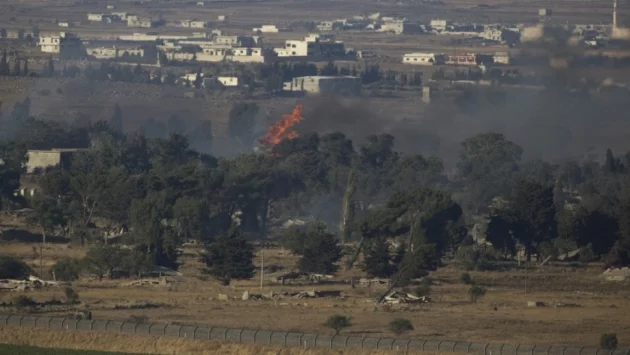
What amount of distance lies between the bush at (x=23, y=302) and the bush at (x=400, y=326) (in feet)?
33.5

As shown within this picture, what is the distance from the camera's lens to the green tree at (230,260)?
64250 millimetres

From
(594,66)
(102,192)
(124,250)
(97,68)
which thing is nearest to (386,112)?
(594,66)

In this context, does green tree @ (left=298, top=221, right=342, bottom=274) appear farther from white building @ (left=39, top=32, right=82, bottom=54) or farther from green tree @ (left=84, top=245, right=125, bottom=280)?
white building @ (left=39, top=32, right=82, bottom=54)

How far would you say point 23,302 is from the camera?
5328 cm

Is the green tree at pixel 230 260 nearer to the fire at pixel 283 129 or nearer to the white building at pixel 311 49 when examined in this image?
the fire at pixel 283 129

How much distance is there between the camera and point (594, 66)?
125500mm

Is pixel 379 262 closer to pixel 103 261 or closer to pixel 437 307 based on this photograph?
pixel 437 307

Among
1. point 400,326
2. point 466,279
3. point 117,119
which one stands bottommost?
point 117,119

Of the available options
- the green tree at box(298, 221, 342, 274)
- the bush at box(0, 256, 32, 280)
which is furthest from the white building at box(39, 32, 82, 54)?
the bush at box(0, 256, 32, 280)

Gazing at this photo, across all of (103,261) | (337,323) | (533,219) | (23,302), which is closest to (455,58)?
(533,219)

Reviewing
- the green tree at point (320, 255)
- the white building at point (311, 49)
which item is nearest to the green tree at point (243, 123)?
the green tree at point (320, 255)

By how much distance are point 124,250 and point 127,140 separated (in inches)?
1701

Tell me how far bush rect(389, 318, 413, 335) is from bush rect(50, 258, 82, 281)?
47.1 ft

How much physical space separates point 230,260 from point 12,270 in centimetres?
757
